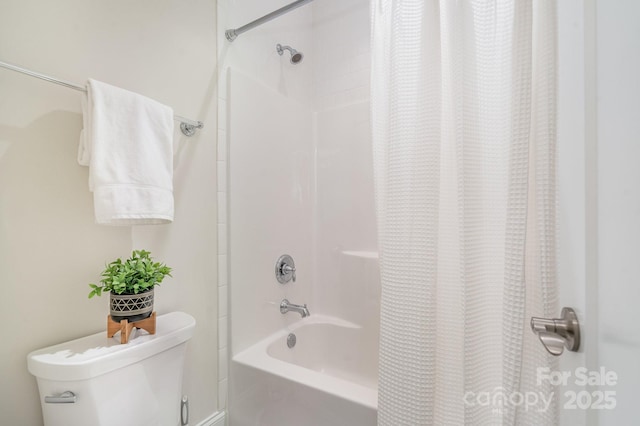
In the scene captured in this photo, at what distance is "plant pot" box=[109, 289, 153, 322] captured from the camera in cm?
82

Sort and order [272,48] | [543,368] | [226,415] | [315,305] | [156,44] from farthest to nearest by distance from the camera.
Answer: [315,305]
[272,48]
[226,415]
[156,44]
[543,368]

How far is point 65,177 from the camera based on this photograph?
846mm

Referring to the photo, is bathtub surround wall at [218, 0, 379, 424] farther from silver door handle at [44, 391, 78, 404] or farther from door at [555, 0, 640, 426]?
door at [555, 0, 640, 426]

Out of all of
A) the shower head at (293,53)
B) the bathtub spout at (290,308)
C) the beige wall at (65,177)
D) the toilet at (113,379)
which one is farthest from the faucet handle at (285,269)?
the shower head at (293,53)

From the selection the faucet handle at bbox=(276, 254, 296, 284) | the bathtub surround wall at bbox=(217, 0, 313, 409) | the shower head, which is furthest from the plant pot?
the shower head

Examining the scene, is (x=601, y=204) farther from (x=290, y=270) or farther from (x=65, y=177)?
(x=290, y=270)

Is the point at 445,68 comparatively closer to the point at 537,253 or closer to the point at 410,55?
the point at 410,55

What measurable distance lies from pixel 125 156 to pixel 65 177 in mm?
192

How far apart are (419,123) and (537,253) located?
44 cm

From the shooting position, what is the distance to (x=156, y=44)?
1076 millimetres

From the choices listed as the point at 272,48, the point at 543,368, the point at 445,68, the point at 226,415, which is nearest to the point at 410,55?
the point at 445,68

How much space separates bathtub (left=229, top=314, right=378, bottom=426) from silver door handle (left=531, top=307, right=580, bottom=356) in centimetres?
68

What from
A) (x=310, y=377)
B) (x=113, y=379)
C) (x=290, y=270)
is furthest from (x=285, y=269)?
(x=113, y=379)

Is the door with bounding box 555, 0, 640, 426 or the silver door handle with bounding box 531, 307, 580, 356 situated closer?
the door with bounding box 555, 0, 640, 426
